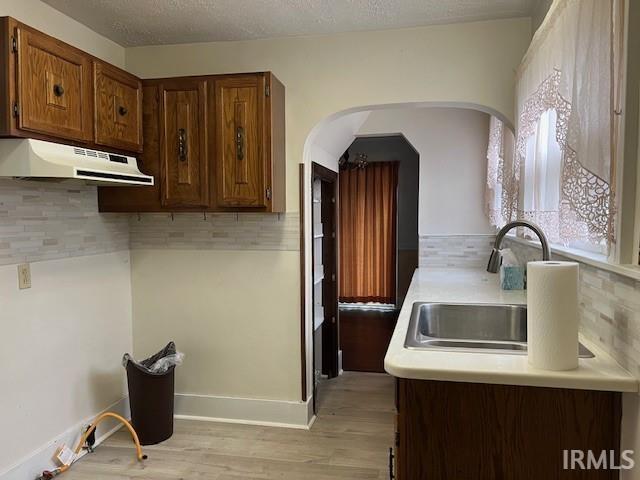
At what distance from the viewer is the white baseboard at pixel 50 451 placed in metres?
2.34

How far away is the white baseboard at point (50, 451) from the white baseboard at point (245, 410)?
1.50 ft

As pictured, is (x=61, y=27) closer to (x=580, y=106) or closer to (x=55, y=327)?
(x=55, y=327)

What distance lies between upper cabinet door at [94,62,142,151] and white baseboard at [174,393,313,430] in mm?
1706

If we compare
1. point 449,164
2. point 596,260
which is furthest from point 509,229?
point 449,164

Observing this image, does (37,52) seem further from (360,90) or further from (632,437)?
(632,437)

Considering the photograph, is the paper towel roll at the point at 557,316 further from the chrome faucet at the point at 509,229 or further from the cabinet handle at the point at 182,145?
the cabinet handle at the point at 182,145

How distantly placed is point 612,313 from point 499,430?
19.2 inches

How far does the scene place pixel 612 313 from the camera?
1398 millimetres

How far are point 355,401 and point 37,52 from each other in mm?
2930

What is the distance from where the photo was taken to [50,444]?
2.53 meters

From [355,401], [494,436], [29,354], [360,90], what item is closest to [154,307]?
[29,354]

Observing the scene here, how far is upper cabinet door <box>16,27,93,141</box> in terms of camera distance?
2008 millimetres

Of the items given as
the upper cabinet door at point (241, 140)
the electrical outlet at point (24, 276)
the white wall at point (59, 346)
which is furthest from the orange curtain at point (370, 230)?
the electrical outlet at point (24, 276)

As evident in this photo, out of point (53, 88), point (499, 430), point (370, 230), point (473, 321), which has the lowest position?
point (499, 430)
